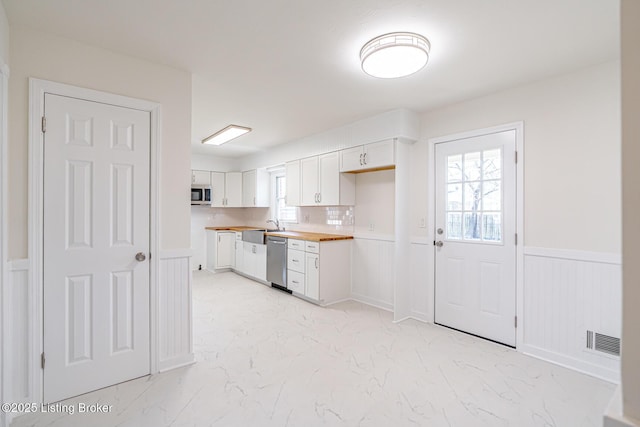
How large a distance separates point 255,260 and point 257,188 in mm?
1478

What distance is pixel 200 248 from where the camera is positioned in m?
6.56

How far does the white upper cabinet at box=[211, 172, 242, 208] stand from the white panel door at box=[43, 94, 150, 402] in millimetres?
4147

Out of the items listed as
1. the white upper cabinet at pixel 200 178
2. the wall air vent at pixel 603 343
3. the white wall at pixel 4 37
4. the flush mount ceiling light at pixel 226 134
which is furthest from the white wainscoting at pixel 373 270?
the white wall at pixel 4 37

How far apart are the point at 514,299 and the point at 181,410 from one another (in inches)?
112

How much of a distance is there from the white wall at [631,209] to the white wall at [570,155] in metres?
2.28

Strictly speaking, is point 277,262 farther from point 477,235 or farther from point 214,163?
point 214,163

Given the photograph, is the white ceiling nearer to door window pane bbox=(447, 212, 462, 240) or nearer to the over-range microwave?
door window pane bbox=(447, 212, 462, 240)

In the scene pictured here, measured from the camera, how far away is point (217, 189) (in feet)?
21.3

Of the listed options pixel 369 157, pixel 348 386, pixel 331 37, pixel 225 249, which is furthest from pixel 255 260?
pixel 331 37

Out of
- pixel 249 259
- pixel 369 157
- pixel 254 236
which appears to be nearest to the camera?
pixel 369 157

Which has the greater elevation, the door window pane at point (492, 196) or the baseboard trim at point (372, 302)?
the door window pane at point (492, 196)

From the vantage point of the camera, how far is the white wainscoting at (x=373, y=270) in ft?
13.1

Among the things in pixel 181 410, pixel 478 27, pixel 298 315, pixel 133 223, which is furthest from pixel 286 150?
pixel 181 410

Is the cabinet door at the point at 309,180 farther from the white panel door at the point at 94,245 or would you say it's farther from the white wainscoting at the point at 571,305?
the white wainscoting at the point at 571,305
